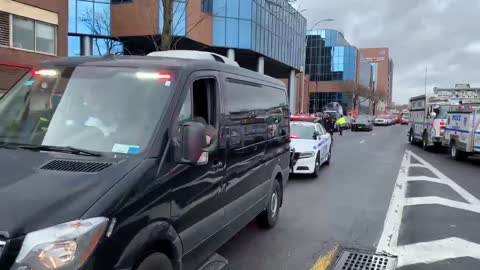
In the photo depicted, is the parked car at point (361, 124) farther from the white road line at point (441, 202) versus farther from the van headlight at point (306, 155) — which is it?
the white road line at point (441, 202)

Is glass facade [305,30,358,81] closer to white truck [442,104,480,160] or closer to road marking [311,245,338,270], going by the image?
white truck [442,104,480,160]

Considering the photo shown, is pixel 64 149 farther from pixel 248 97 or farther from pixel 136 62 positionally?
pixel 248 97

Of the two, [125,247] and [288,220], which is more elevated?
[125,247]

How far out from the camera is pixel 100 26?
1543 inches

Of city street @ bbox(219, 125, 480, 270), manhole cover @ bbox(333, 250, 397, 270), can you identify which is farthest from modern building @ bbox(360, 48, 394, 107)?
manhole cover @ bbox(333, 250, 397, 270)

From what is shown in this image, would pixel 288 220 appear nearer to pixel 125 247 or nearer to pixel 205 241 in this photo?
pixel 205 241

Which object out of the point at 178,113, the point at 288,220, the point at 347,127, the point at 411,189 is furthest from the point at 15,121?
the point at 347,127

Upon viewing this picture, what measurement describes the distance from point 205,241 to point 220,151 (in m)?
0.88

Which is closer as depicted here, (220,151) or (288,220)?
(220,151)

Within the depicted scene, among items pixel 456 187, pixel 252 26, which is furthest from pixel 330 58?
pixel 456 187

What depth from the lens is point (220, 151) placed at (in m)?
4.82

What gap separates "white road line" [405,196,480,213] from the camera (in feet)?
30.1

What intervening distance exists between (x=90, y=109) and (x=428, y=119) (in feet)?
77.6

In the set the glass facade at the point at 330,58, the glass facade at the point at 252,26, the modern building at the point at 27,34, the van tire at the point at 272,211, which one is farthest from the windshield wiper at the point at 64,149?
the glass facade at the point at 330,58
